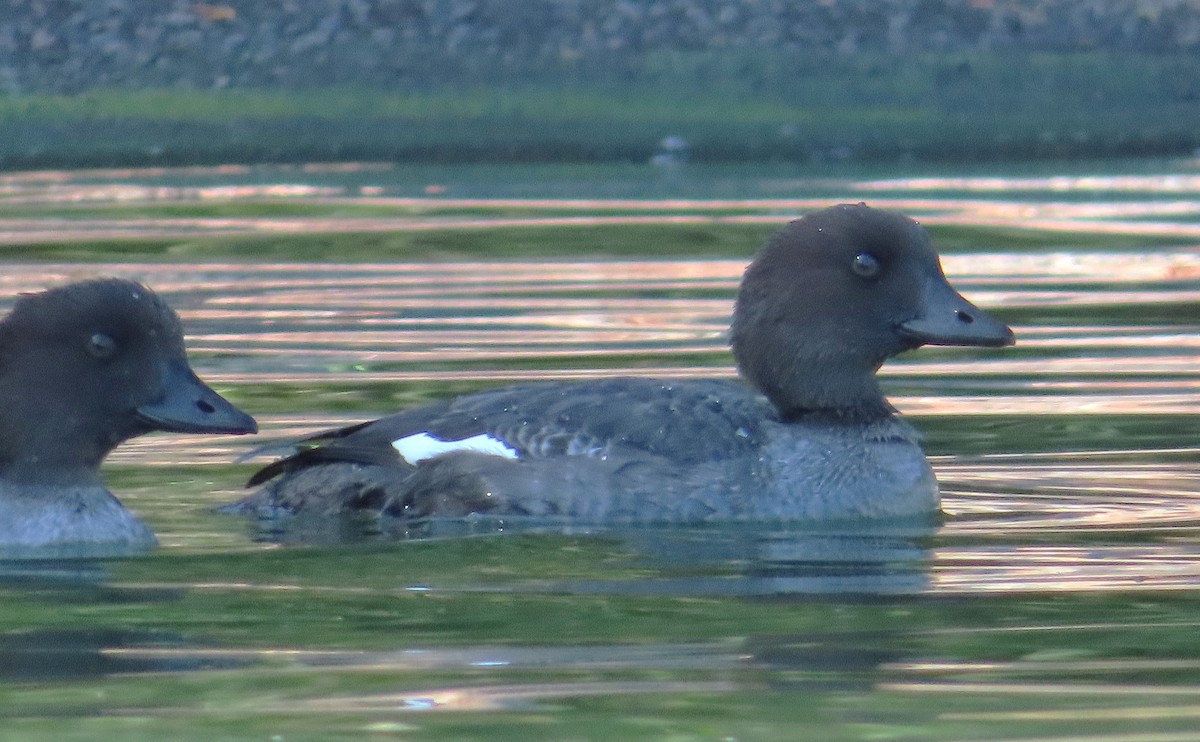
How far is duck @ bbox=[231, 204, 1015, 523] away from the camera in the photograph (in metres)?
7.28

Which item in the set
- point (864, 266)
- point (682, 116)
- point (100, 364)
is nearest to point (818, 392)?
point (864, 266)

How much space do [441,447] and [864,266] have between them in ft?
4.83

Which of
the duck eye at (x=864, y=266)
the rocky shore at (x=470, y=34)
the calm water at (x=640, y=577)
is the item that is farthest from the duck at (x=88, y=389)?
the rocky shore at (x=470, y=34)

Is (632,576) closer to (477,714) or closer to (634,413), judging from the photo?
(634,413)

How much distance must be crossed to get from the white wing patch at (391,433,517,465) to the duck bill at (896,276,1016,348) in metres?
1.36

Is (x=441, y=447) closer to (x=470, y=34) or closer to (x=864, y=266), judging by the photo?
(x=864, y=266)

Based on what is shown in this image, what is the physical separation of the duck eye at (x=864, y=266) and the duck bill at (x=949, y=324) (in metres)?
0.17

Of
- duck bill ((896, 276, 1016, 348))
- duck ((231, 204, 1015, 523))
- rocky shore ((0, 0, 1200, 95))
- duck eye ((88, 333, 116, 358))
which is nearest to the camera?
duck eye ((88, 333, 116, 358))

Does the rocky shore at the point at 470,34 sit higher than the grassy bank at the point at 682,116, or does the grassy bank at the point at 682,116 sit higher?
the rocky shore at the point at 470,34

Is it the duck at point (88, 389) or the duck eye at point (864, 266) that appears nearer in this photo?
the duck at point (88, 389)

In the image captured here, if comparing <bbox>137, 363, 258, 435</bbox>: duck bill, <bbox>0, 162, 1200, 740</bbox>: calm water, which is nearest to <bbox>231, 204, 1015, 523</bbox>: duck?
<bbox>0, 162, 1200, 740</bbox>: calm water

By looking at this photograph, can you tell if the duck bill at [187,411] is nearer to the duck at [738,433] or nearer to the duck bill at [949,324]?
the duck at [738,433]

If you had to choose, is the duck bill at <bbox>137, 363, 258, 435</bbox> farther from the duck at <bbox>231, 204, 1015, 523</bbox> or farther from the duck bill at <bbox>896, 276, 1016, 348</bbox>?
the duck bill at <bbox>896, 276, 1016, 348</bbox>

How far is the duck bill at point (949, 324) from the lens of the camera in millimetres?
7613
